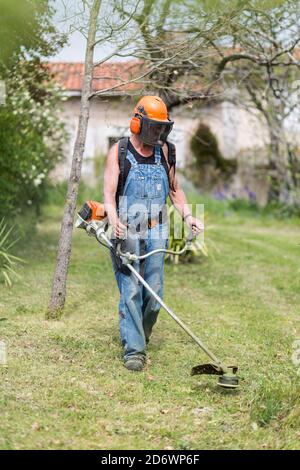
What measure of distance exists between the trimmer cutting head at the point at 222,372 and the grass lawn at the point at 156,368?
0.12 m

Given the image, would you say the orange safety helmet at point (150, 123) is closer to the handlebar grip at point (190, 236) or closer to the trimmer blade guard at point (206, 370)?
the handlebar grip at point (190, 236)

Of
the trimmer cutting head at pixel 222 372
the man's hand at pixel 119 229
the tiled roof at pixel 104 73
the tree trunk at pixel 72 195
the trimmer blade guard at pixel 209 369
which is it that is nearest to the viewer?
the trimmer cutting head at pixel 222 372

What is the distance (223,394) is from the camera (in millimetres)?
5391

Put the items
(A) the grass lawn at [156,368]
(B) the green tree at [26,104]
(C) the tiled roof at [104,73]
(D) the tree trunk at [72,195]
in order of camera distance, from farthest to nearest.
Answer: (B) the green tree at [26,104] → (C) the tiled roof at [104,73] → (D) the tree trunk at [72,195] → (A) the grass lawn at [156,368]

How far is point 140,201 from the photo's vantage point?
19.3 ft

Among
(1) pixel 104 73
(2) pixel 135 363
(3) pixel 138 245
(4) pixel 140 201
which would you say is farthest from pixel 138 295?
(1) pixel 104 73

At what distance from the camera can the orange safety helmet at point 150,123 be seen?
18.7ft

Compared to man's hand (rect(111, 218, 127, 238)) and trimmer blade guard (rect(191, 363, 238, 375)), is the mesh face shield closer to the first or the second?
man's hand (rect(111, 218, 127, 238))

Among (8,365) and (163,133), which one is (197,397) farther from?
(163,133)

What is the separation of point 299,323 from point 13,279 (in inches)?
129

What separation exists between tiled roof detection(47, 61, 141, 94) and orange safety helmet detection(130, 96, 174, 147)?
5.08ft

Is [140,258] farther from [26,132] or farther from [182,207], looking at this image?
[26,132]

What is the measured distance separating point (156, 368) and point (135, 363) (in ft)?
0.70

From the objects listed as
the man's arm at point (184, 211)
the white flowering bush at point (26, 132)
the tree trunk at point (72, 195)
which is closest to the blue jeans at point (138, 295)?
the man's arm at point (184, 211)
